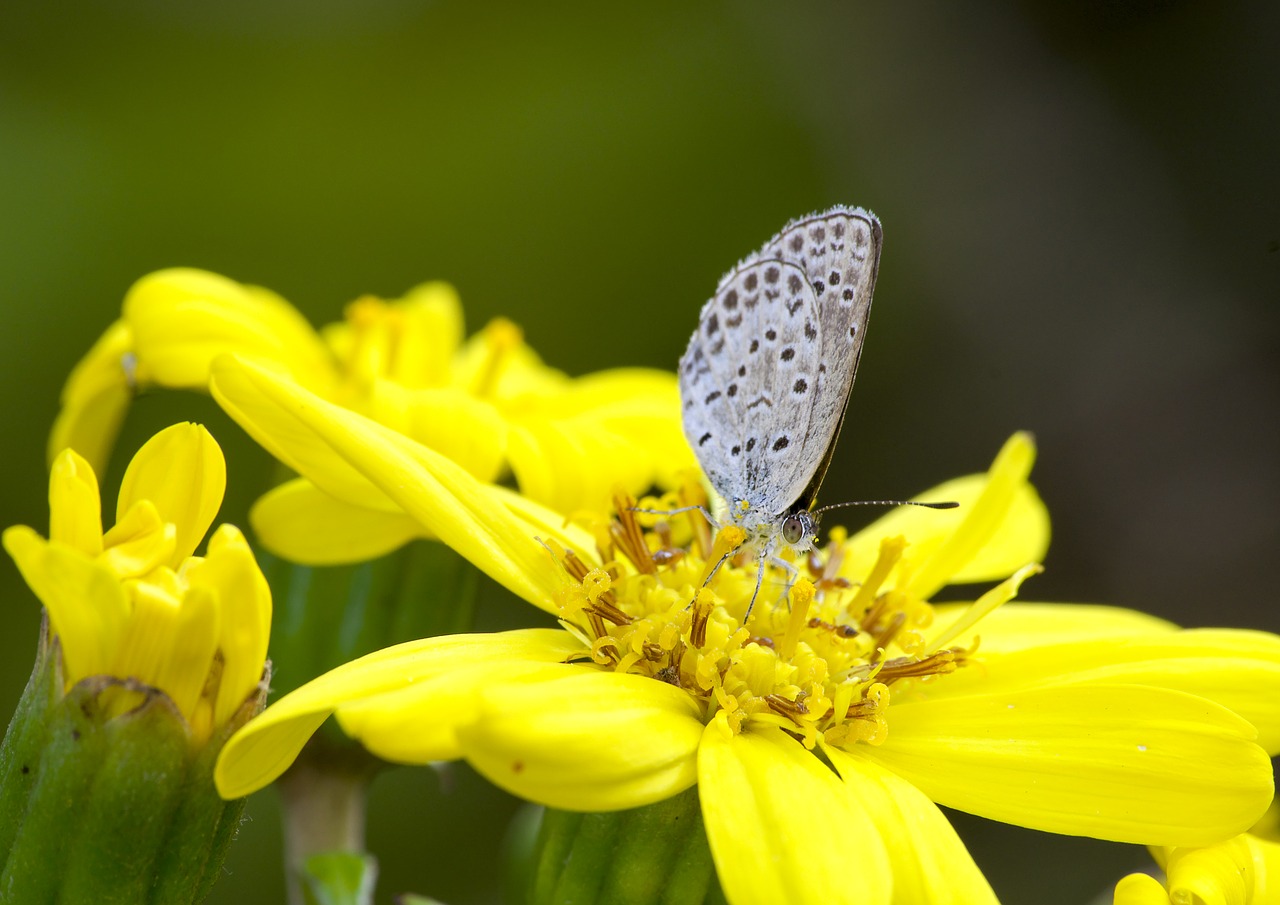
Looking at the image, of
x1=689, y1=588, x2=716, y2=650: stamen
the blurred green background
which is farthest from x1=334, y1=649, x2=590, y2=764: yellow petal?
A: the blurred green background

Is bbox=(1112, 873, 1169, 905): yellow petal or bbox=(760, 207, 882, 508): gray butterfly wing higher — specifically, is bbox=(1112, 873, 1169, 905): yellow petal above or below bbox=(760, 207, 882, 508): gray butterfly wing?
below

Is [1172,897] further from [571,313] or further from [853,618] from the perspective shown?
[571,313]

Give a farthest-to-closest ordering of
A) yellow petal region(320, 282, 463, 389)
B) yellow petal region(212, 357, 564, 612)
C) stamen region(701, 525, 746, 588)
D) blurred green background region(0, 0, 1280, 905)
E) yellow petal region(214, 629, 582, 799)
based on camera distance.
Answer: blurred green background region(0, 0, 1280, 905)
yellow petal region(320, 282, 463, 389)
stamen region(701, 525, 746, 588)
yellow petal region(212, 357, 564, 612)
yellow petal region(214, 629, 582, 799)

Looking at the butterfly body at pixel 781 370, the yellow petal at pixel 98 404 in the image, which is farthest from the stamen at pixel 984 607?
the yellow petal at pixel 98 404

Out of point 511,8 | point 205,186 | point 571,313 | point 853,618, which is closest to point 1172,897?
point 853,618

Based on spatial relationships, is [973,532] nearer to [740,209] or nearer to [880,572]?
[880,572]

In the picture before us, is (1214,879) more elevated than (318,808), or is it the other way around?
(1214,879)

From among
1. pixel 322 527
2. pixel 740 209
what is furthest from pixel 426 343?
pixel 740 209

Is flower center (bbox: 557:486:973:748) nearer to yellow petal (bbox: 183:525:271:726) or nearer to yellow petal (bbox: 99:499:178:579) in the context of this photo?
yellow petal (bbox: 183:525:271:726)

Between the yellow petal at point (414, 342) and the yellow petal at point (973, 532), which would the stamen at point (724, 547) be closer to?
the yellow petal at point (973, 532)
